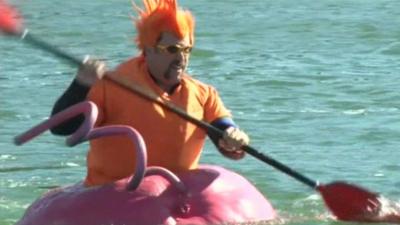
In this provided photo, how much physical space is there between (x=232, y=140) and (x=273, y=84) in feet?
18.9

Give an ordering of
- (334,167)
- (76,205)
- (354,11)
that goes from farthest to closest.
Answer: (354,11) → (334,167) → (76,205)

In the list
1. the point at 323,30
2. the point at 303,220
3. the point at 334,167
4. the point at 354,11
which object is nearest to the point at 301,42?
the point at 323,30

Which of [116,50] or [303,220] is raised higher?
[303,220]

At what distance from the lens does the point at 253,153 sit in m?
8.33

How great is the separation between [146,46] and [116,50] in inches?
329

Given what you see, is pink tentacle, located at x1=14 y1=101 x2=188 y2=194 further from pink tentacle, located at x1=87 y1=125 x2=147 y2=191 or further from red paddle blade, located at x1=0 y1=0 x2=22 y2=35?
red paddle blade, located at x1=0 y1=0 x2=22 y2=35

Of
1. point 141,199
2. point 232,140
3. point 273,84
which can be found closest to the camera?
point 141,199

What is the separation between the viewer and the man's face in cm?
812

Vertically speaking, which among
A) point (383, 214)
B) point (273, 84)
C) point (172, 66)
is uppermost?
point (172, 66)

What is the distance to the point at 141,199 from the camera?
313 inches

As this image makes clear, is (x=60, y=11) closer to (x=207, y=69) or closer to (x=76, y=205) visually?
(x=207, y=69)

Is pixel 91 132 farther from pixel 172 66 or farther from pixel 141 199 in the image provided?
pixel 172 66

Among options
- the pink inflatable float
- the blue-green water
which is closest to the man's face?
the pink inflatable float

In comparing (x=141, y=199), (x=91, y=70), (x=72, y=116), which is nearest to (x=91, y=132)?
(x=72, y=116)
